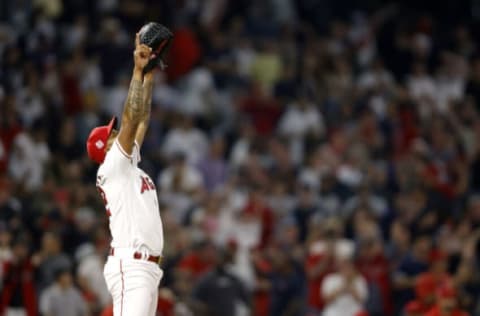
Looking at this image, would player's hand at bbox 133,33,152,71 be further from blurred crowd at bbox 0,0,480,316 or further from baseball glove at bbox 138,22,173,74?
blurred crowd at bbox 0,0,480,316

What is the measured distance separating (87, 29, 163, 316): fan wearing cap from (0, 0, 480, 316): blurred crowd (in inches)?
143

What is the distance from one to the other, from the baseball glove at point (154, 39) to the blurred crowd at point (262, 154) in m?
4.03

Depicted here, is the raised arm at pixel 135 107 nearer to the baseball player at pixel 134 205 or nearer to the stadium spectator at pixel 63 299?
the baseball player at pixel 134 205

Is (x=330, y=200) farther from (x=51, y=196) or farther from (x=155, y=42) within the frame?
(x=155, y=42)

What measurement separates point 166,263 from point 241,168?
2.98 meters

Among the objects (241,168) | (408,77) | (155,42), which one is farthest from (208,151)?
(155,42)

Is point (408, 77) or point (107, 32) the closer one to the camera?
point (107, 32)

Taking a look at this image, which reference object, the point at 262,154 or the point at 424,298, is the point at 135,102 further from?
the point at 262,154

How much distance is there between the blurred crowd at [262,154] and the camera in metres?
13.3

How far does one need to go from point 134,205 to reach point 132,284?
1.72ft

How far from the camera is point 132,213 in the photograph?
800 centimetres

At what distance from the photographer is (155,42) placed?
26.0 feet

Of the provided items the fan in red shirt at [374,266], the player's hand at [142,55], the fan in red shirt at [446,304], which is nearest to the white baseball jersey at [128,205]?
→ the player's hand at [142,55]

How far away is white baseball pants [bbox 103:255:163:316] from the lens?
7.83 meters
